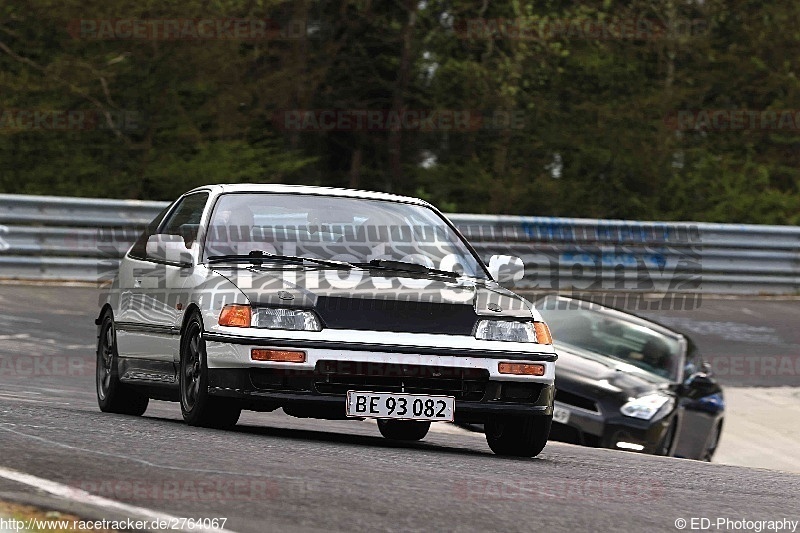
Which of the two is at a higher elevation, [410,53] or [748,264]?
[410,53]

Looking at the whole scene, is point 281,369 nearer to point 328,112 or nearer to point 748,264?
point 748,264

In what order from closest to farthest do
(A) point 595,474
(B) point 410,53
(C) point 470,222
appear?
(A) point 595,474 → (C) point 470,222 → (B) point 410,53

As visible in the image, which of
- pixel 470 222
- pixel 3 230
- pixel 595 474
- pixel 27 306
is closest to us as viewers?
pixel 595 474

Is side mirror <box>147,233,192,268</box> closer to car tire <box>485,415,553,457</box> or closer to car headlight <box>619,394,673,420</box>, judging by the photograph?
car tire <box>485,415,553,457</box>

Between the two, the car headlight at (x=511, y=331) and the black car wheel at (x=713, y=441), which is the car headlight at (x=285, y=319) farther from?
the black car wheel at (x=713, y=441)

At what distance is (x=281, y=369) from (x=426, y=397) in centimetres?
77

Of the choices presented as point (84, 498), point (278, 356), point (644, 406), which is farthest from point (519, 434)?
point (644, 406)

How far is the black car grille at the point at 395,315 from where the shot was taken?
28.3 feet

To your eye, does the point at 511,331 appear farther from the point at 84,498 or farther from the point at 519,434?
the point at 84,498

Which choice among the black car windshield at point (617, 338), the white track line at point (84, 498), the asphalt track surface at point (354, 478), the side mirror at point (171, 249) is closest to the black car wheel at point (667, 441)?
the black car windshield at point (617, 338)

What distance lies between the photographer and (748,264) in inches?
838

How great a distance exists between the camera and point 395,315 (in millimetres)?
8711

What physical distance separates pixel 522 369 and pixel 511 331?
0.21m

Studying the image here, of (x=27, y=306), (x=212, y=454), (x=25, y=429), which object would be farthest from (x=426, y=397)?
(x=27, y=306)
